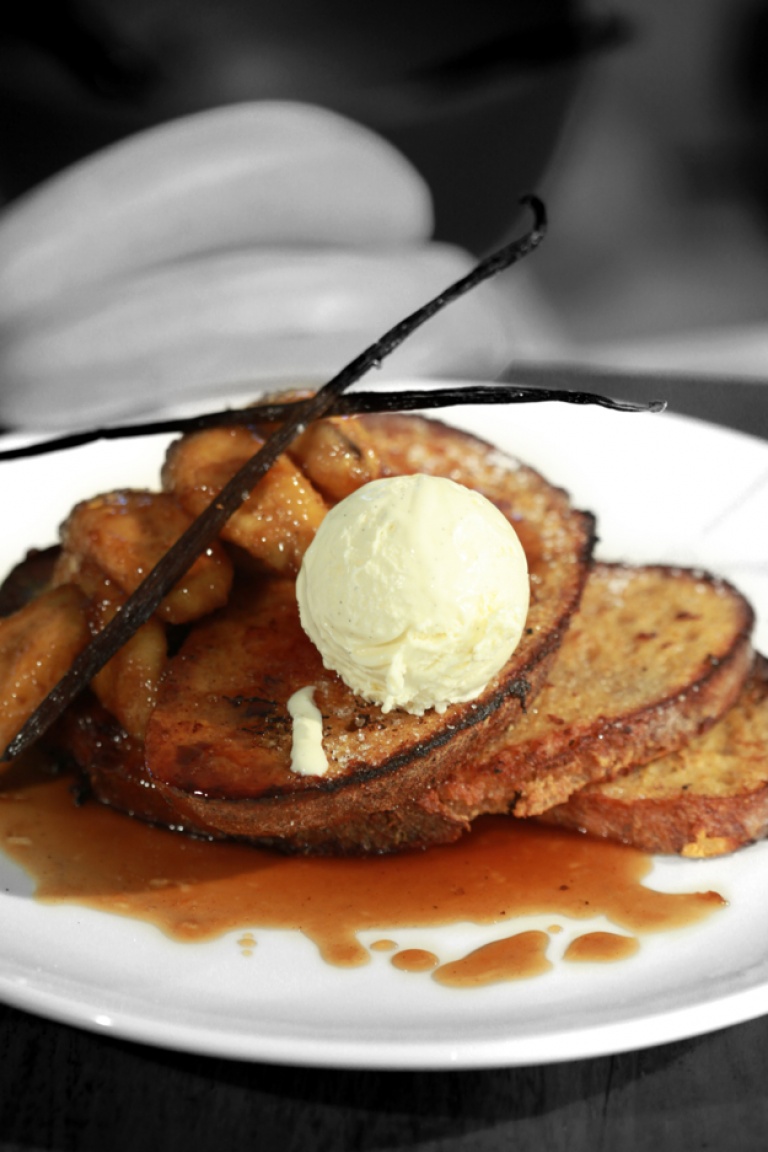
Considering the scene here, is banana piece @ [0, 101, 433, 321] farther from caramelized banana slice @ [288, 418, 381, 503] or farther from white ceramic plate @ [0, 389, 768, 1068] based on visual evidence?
white ceramic plate @ [0, 389, 768, 1068]

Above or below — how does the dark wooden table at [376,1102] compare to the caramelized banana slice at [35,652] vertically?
below

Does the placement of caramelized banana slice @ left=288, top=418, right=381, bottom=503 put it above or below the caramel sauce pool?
above

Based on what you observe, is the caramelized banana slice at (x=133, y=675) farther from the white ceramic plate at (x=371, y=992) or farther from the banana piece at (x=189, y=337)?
the banana piece at (x=189, y=337)

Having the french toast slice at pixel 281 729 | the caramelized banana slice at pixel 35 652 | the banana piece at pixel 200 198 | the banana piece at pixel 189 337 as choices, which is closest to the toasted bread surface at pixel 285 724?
the french toast slice at pixel 281 729

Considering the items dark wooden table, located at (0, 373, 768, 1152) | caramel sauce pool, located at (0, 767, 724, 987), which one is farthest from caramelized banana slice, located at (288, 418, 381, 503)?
dark wooden table, located at (0, 373, 768, 1152)

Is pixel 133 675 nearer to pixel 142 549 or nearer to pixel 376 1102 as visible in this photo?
pixel 142 549

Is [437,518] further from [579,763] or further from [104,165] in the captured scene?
[104,165]
